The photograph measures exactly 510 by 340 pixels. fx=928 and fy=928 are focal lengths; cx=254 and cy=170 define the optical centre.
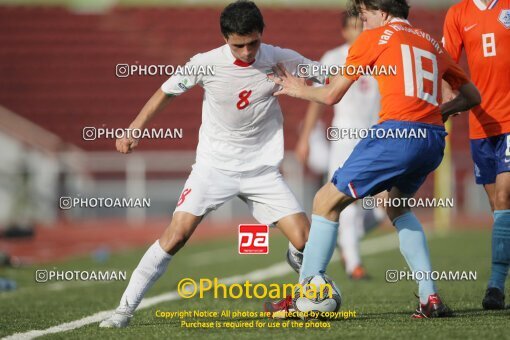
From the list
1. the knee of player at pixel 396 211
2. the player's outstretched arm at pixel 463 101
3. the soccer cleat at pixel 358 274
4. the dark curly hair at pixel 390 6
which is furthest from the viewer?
the soccer cleat at pixel 358 274

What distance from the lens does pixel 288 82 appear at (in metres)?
5.41

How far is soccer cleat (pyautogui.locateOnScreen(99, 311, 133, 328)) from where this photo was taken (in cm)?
536

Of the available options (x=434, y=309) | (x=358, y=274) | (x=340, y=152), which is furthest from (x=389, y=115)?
(x=340, y=152)

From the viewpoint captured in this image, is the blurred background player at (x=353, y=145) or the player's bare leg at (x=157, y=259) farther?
the blurred background player at (x=353, y=145)

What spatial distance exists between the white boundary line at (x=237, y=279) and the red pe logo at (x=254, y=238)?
1.03 metres

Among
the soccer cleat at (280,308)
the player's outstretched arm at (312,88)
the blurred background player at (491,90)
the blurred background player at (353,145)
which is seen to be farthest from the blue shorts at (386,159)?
the blurred background player at (353,145)

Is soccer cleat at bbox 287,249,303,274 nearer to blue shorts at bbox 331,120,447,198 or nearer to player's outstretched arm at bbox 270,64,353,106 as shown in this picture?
blue shorts at bbox 331,120,447,198

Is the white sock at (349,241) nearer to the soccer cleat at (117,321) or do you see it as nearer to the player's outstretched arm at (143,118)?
the player's outstretched arm at (143,118)

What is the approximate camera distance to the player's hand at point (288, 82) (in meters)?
5.35

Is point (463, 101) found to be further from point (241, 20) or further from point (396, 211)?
point (241, 20)

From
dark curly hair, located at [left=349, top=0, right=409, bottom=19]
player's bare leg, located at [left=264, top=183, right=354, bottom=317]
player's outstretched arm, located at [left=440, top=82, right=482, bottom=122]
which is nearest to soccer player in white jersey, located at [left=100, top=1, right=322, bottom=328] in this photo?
player's bare leg, located at [left=264, top=183, right=354, bottom=317]

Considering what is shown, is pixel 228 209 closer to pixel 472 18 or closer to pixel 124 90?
pixel 124 90

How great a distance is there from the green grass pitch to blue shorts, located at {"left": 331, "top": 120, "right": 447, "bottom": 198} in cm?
77

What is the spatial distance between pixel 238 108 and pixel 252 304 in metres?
1.61
